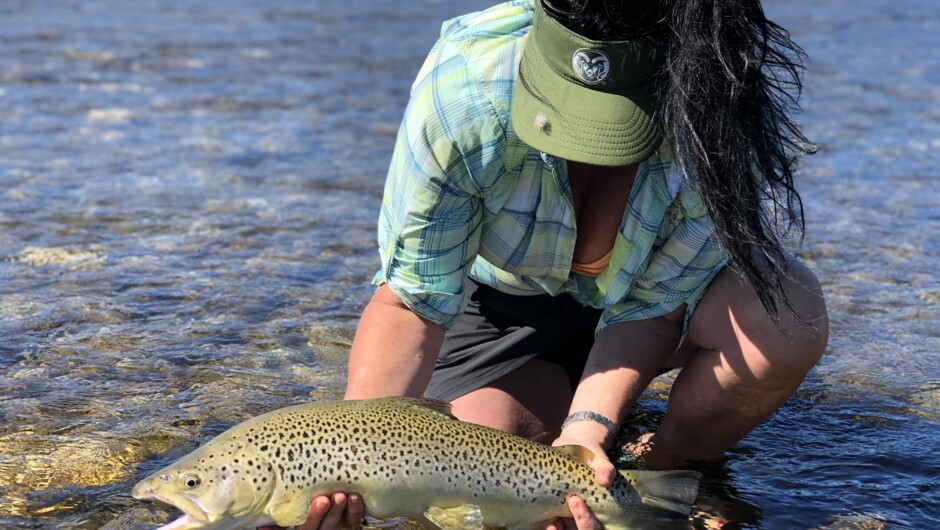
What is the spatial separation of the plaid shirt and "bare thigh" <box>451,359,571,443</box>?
1.57ft

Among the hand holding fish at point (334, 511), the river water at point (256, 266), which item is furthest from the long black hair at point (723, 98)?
the hand holding fish at point (334, 511)

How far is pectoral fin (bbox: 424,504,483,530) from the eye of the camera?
2.81 meters

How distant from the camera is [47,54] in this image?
1139 cm

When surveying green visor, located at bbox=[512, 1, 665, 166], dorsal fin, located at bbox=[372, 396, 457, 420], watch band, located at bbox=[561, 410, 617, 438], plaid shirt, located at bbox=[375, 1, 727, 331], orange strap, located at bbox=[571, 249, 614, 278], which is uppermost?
green visor, located at bbox=[512, 1, 665, 166]

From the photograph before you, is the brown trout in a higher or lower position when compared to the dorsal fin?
lower

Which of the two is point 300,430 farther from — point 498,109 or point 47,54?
point 47,54

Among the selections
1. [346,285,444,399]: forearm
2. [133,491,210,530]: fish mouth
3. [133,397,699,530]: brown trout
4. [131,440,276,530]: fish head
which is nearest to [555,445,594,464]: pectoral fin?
[133,397,699,530]: brown trout

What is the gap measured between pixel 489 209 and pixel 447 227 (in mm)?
138

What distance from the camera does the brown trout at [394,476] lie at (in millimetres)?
2680

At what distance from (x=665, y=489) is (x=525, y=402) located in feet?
2.67

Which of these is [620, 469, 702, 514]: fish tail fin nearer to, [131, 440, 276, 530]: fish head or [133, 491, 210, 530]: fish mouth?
[131, 440, 276, 530]: fish head

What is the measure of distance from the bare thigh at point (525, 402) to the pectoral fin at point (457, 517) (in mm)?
732

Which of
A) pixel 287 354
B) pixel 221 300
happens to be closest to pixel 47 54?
pixel 221 300

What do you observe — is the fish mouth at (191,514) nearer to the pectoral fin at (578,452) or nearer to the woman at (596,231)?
the woman at (596,231)
